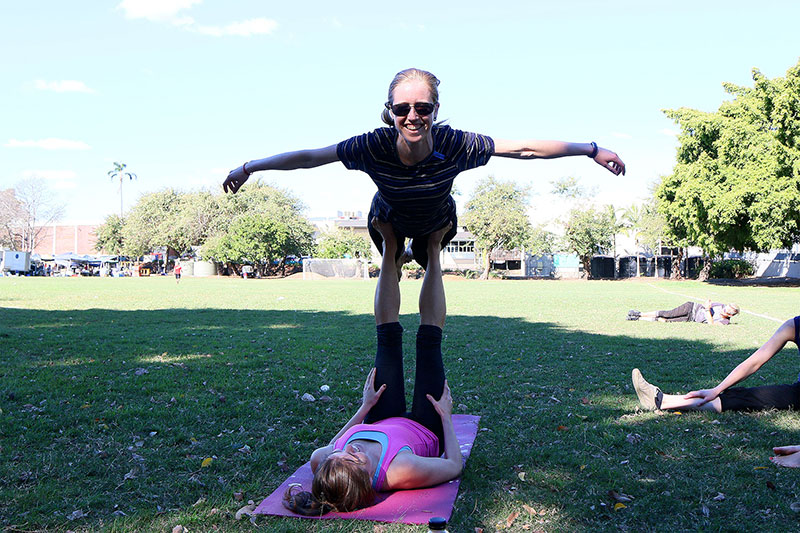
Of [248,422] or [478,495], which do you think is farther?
[248,422]

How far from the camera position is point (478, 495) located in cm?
355

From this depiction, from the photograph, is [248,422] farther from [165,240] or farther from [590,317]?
[165,240]

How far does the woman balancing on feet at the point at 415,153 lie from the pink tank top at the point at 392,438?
→ 4.94 ft

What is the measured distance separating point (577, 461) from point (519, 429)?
2.95ft

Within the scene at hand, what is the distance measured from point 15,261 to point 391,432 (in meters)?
68.7

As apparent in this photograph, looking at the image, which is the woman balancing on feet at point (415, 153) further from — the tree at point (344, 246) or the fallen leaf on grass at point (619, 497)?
the tree at point (344, 246)

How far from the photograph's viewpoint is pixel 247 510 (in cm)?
335

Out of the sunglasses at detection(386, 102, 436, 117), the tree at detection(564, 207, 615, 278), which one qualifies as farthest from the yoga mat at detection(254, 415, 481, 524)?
the tree at detection(564, 207, 615, 278)

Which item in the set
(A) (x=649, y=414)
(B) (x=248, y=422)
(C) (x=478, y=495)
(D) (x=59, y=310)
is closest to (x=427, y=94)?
(C) (x=478, y=495)

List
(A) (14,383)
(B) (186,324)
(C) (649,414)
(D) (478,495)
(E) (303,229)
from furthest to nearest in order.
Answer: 1. (E) (303,229)
2. (B) (186,324)
3. (A) (14,383)
4. (C) (649,414)
5. (D) (478,495)

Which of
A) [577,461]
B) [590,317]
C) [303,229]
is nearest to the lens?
[577,461]

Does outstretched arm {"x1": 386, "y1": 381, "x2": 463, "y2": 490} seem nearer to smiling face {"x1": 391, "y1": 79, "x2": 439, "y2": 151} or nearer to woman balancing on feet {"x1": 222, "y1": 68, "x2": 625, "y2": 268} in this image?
woman balancing on feet {"x1": 222, "y1": 68, "x2": 625, "y2": 268}

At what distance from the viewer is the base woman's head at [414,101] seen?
12.0ft

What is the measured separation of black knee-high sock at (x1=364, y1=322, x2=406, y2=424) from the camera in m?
4.28
